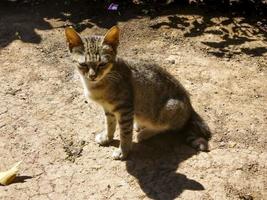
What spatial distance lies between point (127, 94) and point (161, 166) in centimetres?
88

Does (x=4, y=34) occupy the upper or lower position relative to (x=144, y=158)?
upper

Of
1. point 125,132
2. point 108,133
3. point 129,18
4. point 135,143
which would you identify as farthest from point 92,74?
point 129,18

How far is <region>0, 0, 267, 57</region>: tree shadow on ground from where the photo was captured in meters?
7.18

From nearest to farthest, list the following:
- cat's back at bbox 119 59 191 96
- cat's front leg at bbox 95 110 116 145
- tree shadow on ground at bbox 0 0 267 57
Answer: cat's back at bbox 119 59 191 96 < cat's front leg at bbox 95 110 116 145 < tree shadow on ground at bbox 0 0 267 57

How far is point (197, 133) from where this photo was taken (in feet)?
17.4

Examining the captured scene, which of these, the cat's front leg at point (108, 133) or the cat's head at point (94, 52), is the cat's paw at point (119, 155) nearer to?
the cat's front leg at point (108, 133)

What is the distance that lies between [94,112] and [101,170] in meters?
1.05

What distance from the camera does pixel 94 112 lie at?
5762mm

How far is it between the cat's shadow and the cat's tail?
0.09 meters

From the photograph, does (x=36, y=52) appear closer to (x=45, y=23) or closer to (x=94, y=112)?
(x=45, y=23)

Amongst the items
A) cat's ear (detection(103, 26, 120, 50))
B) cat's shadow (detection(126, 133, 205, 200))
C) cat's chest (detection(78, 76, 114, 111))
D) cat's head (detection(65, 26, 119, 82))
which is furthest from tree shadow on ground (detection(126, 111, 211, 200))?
cat's ear (detection(103, 26, 120, 50))

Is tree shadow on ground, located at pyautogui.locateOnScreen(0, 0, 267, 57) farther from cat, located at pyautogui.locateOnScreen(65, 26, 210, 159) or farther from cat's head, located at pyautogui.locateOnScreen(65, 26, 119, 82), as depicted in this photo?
cat's head, located at pyautogui.locateOnScreen(65, 26, 119, 82)

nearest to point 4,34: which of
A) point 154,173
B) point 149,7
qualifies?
point 149,7

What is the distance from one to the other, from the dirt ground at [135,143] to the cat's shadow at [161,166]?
11mm
